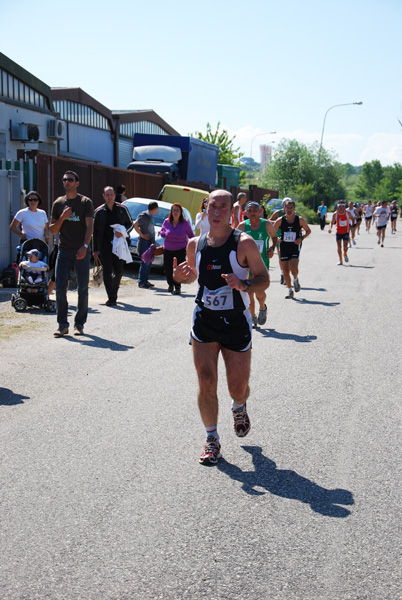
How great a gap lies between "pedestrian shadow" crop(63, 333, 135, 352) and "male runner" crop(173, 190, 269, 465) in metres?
4.02

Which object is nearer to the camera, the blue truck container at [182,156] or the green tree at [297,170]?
the blue truck container at [182,156]

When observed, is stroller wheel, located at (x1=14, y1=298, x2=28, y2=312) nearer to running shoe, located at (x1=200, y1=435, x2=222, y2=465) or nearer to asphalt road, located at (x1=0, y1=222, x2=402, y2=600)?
asphalt road, located at (x1=0, y1=222, x2=402, y2=600)

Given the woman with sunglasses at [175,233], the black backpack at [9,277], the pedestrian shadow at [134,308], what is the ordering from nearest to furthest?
the pedestrian shadow at [134,308] < the black backpack at [9,277] < the woman with sunglasses at [175,233]

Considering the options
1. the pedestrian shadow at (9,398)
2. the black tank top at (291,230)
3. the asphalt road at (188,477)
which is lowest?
the pedestrian shadow at (9,398)

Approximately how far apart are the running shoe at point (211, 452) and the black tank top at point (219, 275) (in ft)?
2.94

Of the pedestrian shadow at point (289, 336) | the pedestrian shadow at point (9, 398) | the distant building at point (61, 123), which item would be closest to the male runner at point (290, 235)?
the pedestrian shadow at point (289, 336)

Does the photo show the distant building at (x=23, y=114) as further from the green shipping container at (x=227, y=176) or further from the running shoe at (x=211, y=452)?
the running shoe at (x=211, y=452)

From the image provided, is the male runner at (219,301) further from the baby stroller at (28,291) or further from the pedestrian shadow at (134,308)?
the pedestrian shadow at (134,308)

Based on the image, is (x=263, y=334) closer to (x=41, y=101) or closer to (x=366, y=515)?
(x=366, y=515)

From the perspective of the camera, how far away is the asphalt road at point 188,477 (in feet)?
11.5

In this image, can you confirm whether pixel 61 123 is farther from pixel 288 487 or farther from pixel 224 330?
pixel 288 487

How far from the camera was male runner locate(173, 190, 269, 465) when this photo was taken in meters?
4.90

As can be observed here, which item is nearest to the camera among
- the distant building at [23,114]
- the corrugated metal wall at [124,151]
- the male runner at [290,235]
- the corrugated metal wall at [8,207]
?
the male runner at [290,235]

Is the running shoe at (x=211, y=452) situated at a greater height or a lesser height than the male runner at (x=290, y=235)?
lesser
